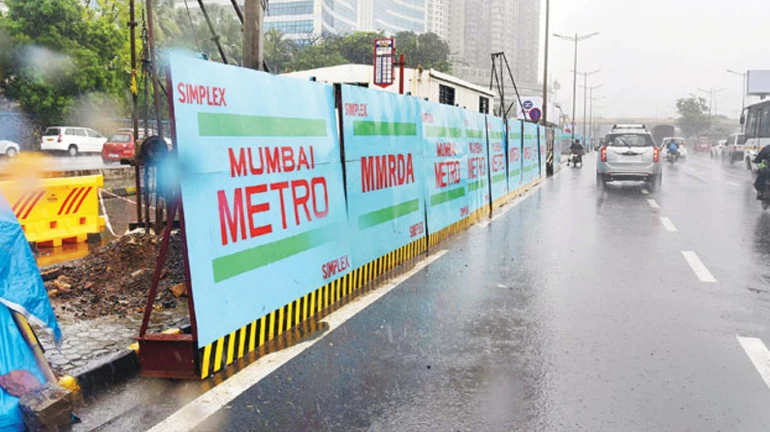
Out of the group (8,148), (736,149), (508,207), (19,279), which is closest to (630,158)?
(508,207)

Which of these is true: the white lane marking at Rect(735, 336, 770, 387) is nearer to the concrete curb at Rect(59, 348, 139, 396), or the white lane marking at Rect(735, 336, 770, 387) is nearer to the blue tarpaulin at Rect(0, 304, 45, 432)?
the concrete curb at Rect(59, 348, 139, 396)

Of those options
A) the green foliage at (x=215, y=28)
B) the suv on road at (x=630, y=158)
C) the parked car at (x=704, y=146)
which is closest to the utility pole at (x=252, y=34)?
the suv on road at (x=630, y=158)

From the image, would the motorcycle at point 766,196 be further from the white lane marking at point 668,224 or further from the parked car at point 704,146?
the parked car at point 704,146

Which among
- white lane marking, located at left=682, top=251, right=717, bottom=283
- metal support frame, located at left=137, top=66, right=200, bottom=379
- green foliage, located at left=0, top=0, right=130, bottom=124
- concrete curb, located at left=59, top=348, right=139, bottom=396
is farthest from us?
green foliage, located at left=0, top=0, right=130, bottom=124

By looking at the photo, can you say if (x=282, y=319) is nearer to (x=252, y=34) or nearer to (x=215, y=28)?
(x=252, y=34)

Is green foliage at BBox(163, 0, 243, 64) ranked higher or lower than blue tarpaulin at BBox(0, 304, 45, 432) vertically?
higher

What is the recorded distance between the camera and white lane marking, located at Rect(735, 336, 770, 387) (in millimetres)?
4941

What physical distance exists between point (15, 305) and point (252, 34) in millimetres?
5178

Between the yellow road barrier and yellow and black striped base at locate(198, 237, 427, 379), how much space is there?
4.94 meters

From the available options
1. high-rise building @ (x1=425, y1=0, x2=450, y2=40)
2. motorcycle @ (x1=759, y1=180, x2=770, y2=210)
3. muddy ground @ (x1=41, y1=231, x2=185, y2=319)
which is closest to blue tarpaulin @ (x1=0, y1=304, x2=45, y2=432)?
muddy ground @ (x1=41, y1=231, x2=185, y2=319)

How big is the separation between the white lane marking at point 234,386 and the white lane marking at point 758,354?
3.16m

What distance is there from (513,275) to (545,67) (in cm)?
3400

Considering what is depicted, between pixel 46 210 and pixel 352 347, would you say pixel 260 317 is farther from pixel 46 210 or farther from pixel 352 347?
pixel 46 210

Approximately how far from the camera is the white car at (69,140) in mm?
37719
